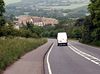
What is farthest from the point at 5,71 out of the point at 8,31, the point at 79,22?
the point at 79,22

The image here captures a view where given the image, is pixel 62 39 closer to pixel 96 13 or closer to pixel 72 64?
pixel 96 13

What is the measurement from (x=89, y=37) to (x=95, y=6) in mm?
12068

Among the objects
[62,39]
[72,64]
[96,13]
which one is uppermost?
[96,13]

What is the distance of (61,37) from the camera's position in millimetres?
80250

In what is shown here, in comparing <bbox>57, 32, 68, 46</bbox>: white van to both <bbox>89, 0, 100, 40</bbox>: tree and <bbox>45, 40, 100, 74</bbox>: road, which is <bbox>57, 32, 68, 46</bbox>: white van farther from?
<bbox>45, 40, 100, 74</bbox>: road

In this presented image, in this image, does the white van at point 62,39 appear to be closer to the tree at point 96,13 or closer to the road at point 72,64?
the tree at point 96,13

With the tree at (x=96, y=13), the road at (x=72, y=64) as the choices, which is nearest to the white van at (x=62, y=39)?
the tree at (x=96, y=13)

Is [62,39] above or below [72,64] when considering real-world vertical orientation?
below

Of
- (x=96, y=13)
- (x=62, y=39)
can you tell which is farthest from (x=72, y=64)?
(x=62, y=39)

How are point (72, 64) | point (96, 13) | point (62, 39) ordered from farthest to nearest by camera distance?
point (62, 39) → point (96, 13) → point (72, 64)

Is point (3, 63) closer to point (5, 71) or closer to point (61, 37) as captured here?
point (5, 71)

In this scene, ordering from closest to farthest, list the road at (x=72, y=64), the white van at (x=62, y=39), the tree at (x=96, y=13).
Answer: the road at (x=72, y=64) < the tree at (x=96, y=13) < the white van at (x=62, y=39)

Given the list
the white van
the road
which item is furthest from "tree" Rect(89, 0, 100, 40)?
the road

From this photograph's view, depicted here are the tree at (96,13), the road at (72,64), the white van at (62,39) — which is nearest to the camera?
the road at (72,64)
